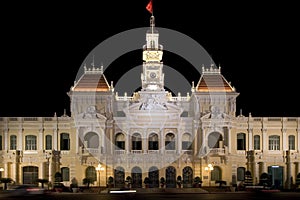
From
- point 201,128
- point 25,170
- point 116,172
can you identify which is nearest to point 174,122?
point 201,128

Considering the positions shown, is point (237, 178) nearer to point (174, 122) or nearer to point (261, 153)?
point (261, 153)

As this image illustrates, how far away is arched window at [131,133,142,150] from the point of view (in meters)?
95.3

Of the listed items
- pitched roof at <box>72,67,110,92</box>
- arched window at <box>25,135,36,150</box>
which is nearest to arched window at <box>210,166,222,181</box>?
pitched roof at <box>72,67,110,92</box>

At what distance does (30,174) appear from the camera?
94812mm

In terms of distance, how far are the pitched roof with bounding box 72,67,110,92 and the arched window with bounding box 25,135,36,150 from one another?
783 centimetres

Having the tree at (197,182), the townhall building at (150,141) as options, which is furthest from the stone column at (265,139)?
the tree at (197,182)

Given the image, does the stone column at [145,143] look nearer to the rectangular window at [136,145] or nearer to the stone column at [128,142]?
the rectangular window at [136,145]

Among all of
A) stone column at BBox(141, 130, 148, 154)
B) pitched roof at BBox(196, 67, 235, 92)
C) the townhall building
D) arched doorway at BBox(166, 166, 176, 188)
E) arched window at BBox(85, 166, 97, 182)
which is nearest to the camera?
the townhall building

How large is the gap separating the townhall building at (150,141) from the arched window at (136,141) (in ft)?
0.40

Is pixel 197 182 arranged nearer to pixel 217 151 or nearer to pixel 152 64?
pixel 217 151

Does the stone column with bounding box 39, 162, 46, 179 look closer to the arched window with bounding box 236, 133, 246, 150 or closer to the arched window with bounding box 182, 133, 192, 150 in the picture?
the arched window with bounding box 182, 133, 192, 150

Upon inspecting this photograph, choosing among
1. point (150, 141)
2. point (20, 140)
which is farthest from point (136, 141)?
point (20, 140)

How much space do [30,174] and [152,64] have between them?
20.4 metres

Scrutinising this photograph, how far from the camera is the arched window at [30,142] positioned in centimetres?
9538
